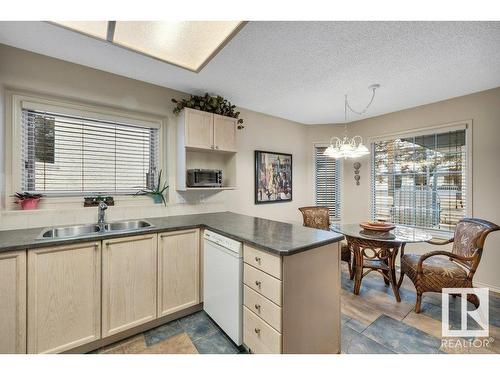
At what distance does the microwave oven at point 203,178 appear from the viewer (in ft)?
8.75

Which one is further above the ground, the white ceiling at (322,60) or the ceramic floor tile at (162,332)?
the white ceiling at (322,60)

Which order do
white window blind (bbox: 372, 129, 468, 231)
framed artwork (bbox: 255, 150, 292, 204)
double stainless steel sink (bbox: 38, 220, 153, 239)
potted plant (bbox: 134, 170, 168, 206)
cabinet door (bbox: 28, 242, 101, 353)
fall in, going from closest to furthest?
cabinet door (bbox: 28, 242, 101, 353)
double stainless steel sink (bbox: 38, 220, 153, 239)
potted plant (bbox: 134, 170, 168, 206)
white window blind (bbox: 372, 129, 468, 231)
framed artwork (bbox: 255, 150, 292, 204)

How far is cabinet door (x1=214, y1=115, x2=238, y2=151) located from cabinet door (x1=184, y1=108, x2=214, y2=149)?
0.22 feet

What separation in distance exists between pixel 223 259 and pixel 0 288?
143 cm

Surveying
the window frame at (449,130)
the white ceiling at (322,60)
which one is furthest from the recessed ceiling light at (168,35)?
the window frame at (449,130)

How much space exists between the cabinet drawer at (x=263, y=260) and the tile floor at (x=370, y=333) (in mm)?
746

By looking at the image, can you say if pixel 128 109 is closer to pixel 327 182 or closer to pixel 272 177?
pixel 272 177

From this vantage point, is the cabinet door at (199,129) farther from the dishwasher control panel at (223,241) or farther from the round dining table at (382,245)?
the round dining table at (382,245)

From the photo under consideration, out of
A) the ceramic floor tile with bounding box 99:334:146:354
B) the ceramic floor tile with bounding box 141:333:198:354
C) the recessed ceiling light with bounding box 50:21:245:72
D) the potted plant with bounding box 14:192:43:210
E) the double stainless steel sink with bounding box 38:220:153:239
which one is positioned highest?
the recessed ceiling light with bounding box 50:21:245:72

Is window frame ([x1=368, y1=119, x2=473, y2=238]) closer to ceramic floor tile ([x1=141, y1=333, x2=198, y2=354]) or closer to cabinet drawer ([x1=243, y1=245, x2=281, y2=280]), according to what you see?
cabinet drawer ([x1=243, y1=245, x2=281, y2=280])

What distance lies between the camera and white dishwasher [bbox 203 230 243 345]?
1716mm

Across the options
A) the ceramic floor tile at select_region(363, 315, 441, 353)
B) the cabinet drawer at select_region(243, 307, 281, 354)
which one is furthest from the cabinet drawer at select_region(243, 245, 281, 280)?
the ceramic floor tile at select_region(363, 315, 441, 353)

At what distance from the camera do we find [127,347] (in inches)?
70.7
